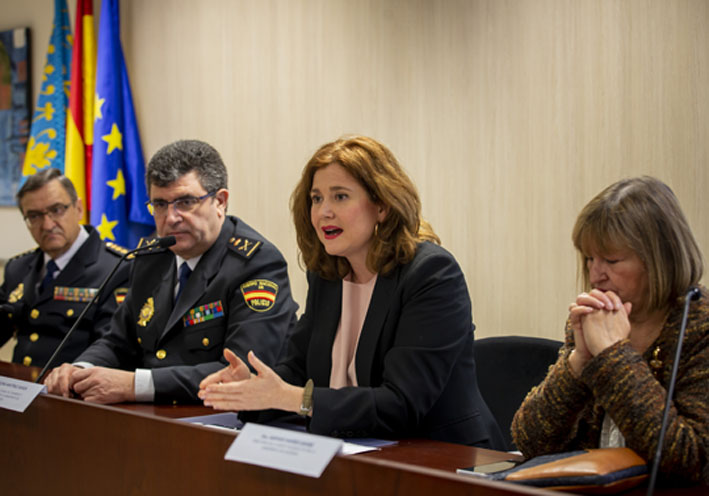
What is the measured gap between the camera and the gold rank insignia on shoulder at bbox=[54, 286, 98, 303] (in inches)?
125

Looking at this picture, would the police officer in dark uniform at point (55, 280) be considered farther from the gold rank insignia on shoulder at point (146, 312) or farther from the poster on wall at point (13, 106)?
the poster on wall at point (13, 106)

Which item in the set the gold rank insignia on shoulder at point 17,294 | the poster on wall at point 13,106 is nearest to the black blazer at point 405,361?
the gold rank insignia on shoulder at point 17,294

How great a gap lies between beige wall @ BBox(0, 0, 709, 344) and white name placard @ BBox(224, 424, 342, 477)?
181 centimetres

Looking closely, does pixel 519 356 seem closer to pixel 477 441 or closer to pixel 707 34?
pixel 477 441

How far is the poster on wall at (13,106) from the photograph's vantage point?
14.7 ft

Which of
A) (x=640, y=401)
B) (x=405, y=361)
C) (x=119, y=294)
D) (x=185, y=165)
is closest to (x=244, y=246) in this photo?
(x=185, y=165)

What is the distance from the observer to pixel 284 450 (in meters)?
1.26

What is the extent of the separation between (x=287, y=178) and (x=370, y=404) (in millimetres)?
2021

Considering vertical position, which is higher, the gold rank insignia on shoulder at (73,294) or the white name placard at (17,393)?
the gold rank insignia on shoulder at (73,294)

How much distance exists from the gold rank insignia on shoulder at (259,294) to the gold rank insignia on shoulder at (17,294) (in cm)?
133

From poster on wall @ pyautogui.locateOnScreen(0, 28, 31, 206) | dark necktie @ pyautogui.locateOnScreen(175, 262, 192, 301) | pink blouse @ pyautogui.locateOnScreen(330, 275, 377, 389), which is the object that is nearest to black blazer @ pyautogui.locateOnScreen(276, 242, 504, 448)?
pink blouse @ pyautogui.locateOnScreen(330, 275, 377, 389)

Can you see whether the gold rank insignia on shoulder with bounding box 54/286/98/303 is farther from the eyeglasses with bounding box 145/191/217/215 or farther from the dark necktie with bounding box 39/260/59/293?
the eyeglasses with bounding box 145/191/217/215

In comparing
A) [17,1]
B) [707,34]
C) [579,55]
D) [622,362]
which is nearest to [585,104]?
[579,55]

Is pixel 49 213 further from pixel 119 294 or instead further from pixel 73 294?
pixel 119 294
